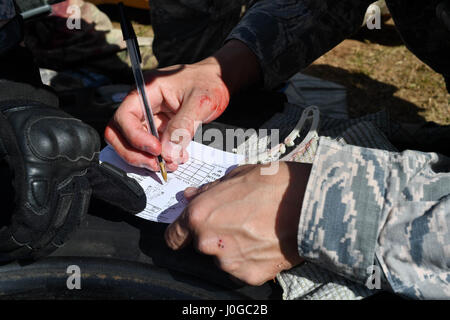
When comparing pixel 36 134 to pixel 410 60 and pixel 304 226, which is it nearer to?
pixel 304 226

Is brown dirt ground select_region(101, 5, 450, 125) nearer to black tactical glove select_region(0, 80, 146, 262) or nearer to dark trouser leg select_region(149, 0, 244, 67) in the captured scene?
dark trouser leg select_region(149, 0, 244, 67)

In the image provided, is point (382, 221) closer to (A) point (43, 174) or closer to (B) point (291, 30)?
(A) point (43, 174)

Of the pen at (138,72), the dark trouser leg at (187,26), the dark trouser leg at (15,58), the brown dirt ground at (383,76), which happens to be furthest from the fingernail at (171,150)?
the brown dirt ground at (383,76)

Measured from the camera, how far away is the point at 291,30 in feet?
3.93

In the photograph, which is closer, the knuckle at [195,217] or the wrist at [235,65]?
the knuckle at [195,217]

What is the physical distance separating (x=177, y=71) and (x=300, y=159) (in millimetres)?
372

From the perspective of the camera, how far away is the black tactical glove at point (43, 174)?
63 centimetres

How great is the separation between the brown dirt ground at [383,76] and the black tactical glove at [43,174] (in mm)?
1618

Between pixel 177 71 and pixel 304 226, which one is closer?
pixel 304 226

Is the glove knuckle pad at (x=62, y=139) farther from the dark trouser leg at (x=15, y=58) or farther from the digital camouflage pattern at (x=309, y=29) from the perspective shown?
the digital camouflage pattern at (x=309, y=29)

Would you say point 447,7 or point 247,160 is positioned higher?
point 447,7
